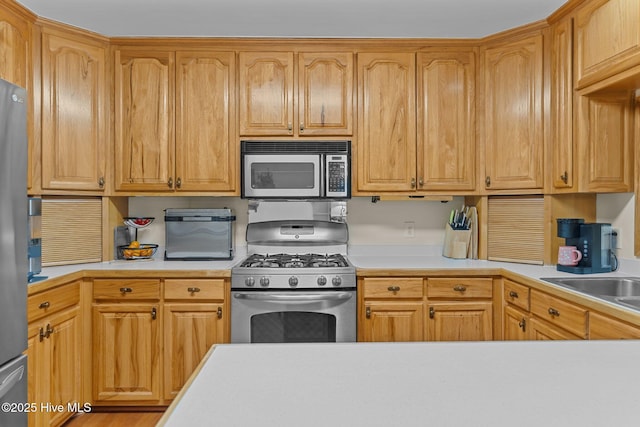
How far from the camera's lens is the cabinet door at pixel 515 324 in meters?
2.32

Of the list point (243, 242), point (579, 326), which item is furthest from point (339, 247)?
point (579, 326)

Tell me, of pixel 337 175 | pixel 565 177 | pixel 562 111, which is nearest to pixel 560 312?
pixel 565 177

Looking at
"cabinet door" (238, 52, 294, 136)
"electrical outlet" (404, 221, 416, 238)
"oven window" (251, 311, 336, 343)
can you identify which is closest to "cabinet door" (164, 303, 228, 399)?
"oven window" (251, 311, 336, 343)

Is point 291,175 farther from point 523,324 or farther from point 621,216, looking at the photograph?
point 621,216

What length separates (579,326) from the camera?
6.10 feet

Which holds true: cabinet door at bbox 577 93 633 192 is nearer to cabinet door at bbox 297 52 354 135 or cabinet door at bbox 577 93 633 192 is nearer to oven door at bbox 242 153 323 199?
cabinet door at bbox 297 52 354 135

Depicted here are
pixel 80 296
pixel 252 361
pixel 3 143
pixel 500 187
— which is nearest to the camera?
pixel 252 361

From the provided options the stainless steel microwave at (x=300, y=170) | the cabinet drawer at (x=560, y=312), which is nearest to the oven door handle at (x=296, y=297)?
the stainless steel microwave at (x=300, y=170)

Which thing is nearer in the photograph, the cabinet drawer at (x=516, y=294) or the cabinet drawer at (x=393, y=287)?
the cabinet drawer at (x=516, y=294)

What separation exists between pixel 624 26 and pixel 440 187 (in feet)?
4.16

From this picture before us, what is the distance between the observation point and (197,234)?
291cm

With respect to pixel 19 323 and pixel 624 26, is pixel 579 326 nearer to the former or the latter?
pixel 624 26

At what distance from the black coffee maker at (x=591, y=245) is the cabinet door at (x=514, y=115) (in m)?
0.34

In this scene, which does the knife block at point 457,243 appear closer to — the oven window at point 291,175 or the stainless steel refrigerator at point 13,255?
the oven window at point 291,175
